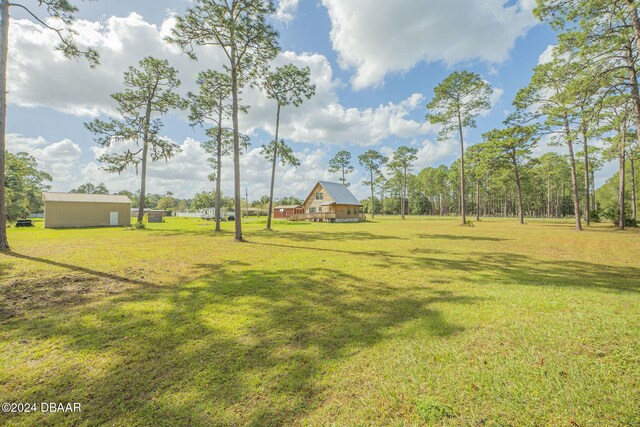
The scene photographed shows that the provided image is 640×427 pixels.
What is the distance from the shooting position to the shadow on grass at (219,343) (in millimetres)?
2391

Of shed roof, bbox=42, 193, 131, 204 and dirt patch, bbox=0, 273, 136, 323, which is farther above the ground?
shed roof, bbox=42, 193, 131, 204

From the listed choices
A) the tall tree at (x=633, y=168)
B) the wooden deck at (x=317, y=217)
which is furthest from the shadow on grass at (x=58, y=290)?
the wooden deck at (x=317, y=217)

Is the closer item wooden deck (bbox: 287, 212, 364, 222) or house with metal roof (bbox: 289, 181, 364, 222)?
wooden deck (bbox: 287, 212, 364, 222)

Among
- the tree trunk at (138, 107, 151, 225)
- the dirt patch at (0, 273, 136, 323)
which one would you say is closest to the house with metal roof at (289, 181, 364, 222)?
→ the tree trunk at (138, 107, 151, 225)

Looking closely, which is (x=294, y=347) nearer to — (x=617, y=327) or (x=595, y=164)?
(x=617, y=327)

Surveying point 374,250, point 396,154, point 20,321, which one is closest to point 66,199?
point 20,321

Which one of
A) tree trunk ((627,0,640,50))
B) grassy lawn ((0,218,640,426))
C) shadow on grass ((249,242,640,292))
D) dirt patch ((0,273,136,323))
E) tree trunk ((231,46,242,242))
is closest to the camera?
grassy lawn ((0,218,640,426))

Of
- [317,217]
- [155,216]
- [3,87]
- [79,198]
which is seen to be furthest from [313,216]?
[3,87]

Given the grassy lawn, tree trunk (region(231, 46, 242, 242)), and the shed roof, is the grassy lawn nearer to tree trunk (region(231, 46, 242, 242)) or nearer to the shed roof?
tree trunk (region(231, 46, 242, 242))

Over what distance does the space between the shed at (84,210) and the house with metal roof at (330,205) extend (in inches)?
940

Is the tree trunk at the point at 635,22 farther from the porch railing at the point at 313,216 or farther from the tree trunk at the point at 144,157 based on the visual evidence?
the porch railing at the point at 313,216

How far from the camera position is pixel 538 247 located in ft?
38.9

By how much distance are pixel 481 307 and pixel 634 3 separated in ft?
36.3

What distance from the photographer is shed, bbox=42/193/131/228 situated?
2244cm
